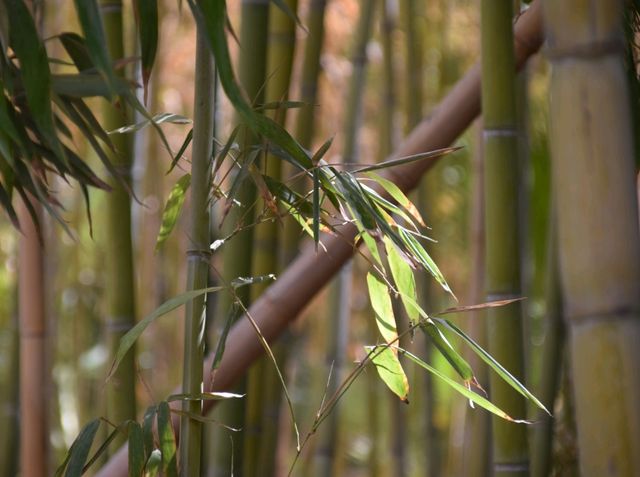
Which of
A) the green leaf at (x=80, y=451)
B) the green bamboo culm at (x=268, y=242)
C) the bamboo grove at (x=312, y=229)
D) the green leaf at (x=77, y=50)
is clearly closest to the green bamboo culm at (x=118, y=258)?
the bamboo grove at (x=312, y=229)

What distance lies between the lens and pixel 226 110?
400 centimetres

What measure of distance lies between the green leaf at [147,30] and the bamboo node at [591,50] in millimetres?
348

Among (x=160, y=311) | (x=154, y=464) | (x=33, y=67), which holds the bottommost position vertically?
(x=154, y=464)

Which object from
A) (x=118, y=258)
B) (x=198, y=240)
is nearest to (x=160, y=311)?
(x=198, y=240)

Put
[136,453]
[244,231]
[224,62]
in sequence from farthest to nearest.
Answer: [244,231], [136,453], [224,62]

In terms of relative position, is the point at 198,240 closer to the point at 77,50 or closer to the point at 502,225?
the point at 77,50

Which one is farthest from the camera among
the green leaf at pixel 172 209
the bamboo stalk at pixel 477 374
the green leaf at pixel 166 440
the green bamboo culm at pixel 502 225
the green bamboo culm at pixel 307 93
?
the green bamboo culm at pixel 307 93

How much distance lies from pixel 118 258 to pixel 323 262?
451 mm

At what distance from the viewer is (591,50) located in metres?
0.77

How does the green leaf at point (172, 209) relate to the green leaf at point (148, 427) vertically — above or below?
above

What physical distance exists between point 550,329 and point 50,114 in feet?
3.38

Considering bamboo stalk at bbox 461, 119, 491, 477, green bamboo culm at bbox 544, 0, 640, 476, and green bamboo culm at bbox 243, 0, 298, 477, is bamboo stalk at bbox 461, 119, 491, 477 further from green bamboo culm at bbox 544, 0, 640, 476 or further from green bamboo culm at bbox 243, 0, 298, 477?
green bamboo culm at bbox 544, 0, 640, 476

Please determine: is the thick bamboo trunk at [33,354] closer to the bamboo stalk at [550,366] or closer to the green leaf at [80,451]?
the green leaf at [80,451]

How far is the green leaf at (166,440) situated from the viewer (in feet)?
2.69
